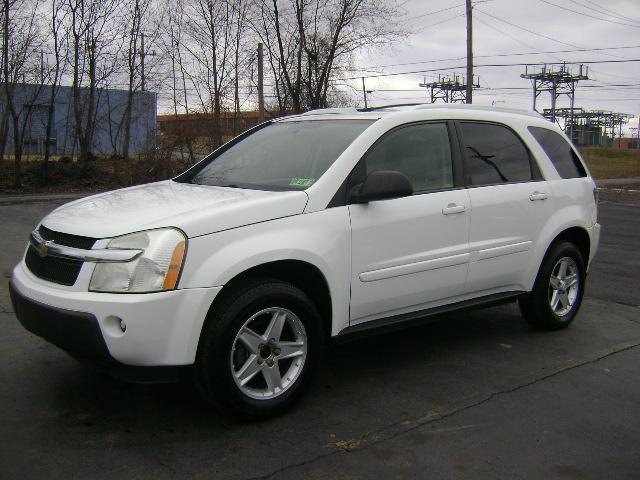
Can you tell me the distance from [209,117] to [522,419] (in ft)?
66.7

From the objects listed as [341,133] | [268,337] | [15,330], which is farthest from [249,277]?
[15,330]

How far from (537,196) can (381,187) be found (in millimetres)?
1828

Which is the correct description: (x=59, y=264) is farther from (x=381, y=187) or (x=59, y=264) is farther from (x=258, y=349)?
(x=381, y=187)

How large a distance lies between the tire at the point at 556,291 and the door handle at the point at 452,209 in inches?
46.7

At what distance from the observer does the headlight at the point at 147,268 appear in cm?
332

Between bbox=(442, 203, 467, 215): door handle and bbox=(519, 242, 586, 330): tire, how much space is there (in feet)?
3.89

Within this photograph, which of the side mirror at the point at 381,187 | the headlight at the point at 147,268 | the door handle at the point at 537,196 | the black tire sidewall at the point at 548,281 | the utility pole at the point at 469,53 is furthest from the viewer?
the utility pole at the point at 469,53

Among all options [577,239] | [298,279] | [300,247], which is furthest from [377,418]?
[577,239]

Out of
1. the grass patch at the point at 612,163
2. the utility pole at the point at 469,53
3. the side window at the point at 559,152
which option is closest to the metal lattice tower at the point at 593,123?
the grass patch at the point at 612,163

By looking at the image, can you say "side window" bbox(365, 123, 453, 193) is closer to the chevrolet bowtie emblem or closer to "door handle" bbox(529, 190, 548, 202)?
"door handle" bbox(529, 190, 548, 202)

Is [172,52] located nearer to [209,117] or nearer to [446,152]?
[209,117]

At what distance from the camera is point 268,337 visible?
145 inches

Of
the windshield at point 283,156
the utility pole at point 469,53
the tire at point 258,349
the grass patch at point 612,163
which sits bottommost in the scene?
the tire at point 258,349

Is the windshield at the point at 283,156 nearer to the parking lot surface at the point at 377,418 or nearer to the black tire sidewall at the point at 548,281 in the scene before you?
the parking lot surface at the point at 377,418
